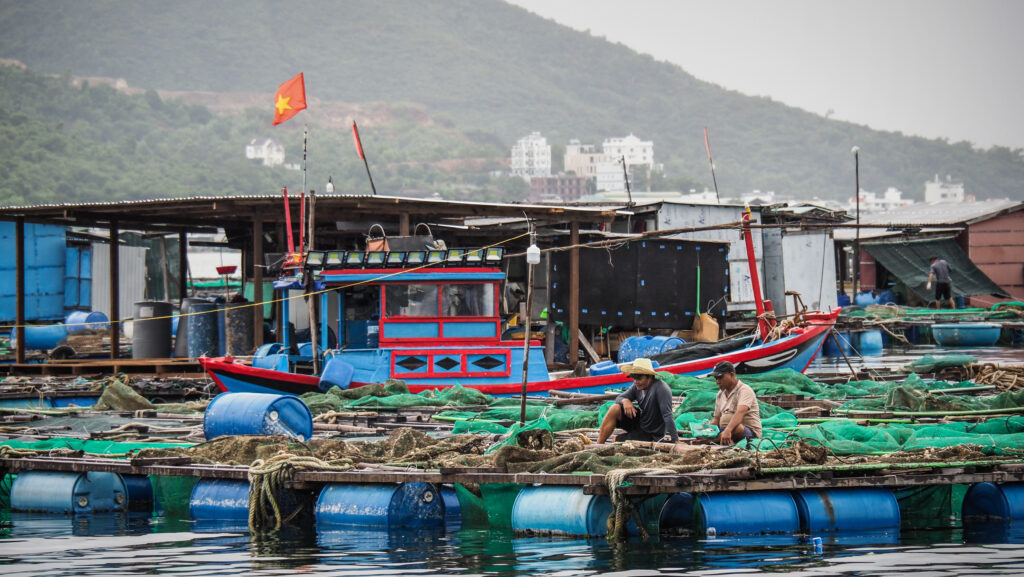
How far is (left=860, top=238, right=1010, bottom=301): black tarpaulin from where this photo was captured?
36375 mm

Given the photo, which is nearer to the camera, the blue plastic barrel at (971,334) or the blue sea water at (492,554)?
the blue sea water at (492,554)

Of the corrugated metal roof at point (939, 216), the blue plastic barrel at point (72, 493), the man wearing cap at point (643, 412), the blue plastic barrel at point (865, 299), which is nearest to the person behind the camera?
the man wearing cap at point (643, 412)

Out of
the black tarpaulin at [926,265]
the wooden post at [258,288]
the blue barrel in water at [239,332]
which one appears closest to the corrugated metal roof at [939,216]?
the black tarpaulin at [926,265]

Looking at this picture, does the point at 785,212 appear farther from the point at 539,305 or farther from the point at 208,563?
the point at 208,563

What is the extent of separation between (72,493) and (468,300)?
8.06 metres

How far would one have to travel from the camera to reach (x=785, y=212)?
31.1 meters

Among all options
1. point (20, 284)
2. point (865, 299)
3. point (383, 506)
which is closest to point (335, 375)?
point (383, 506)

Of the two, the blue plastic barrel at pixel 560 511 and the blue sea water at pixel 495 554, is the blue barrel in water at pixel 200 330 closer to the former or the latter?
the blue sea water at pixel 495 554

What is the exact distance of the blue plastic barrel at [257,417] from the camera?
12.9 metres

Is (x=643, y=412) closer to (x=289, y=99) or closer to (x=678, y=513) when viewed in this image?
(x=678, y=513)

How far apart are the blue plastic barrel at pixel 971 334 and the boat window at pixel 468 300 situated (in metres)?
15.5

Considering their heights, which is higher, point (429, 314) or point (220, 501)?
point (429, 314)

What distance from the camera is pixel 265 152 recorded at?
612ft

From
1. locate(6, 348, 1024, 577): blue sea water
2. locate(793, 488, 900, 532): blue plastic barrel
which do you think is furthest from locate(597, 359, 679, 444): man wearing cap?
locate(6, 348, 1024, 577): blue sea water
